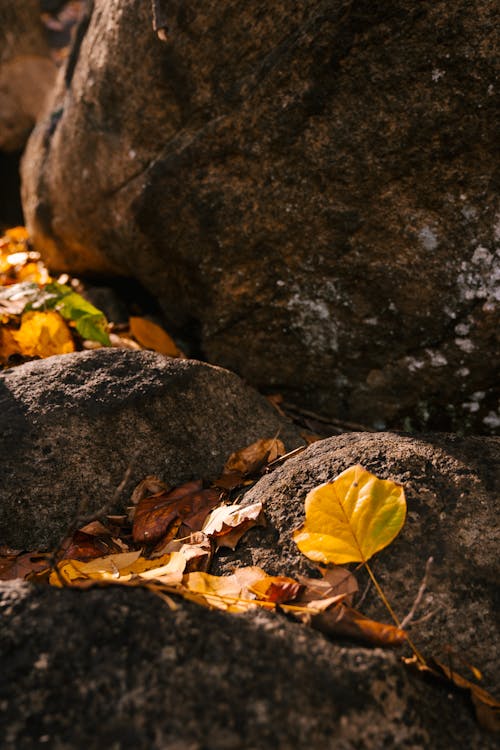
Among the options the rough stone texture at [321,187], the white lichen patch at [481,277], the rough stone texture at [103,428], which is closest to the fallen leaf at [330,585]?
the rough stone texture at [103,428]

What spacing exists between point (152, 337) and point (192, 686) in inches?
72.8

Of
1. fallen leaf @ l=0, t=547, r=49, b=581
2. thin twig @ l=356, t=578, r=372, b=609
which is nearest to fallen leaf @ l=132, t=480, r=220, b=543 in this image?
fallen leaf @ l=0, t=547, r=49, b=581

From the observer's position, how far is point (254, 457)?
1840 millimetres

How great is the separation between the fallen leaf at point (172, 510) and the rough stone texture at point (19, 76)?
3.98 metres

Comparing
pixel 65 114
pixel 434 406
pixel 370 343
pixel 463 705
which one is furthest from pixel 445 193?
pixel 65 114

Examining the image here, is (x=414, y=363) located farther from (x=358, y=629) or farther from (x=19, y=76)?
(x=19, y=76)

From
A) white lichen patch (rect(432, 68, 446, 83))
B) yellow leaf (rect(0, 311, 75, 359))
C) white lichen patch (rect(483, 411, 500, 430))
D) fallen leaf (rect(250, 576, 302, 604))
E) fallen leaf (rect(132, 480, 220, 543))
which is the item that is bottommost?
white lichen patch (rect(483, 411, 500, 430))

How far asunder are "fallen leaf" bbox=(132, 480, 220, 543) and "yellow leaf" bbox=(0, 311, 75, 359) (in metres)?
0.89

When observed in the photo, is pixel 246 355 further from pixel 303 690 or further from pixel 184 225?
pixel 303 690

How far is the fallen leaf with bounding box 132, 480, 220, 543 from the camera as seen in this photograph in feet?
5.16

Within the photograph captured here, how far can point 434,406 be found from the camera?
83.2 inches

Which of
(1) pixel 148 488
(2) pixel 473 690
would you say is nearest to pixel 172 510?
(1) pixel 148 488

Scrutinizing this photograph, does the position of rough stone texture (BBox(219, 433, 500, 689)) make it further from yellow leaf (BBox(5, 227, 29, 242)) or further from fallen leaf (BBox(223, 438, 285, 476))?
yellow leaf (BBox(5, 227, 29, 242))

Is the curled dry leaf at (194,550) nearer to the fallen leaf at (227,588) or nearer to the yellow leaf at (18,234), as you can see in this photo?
the fallen leaf at (227,588)
